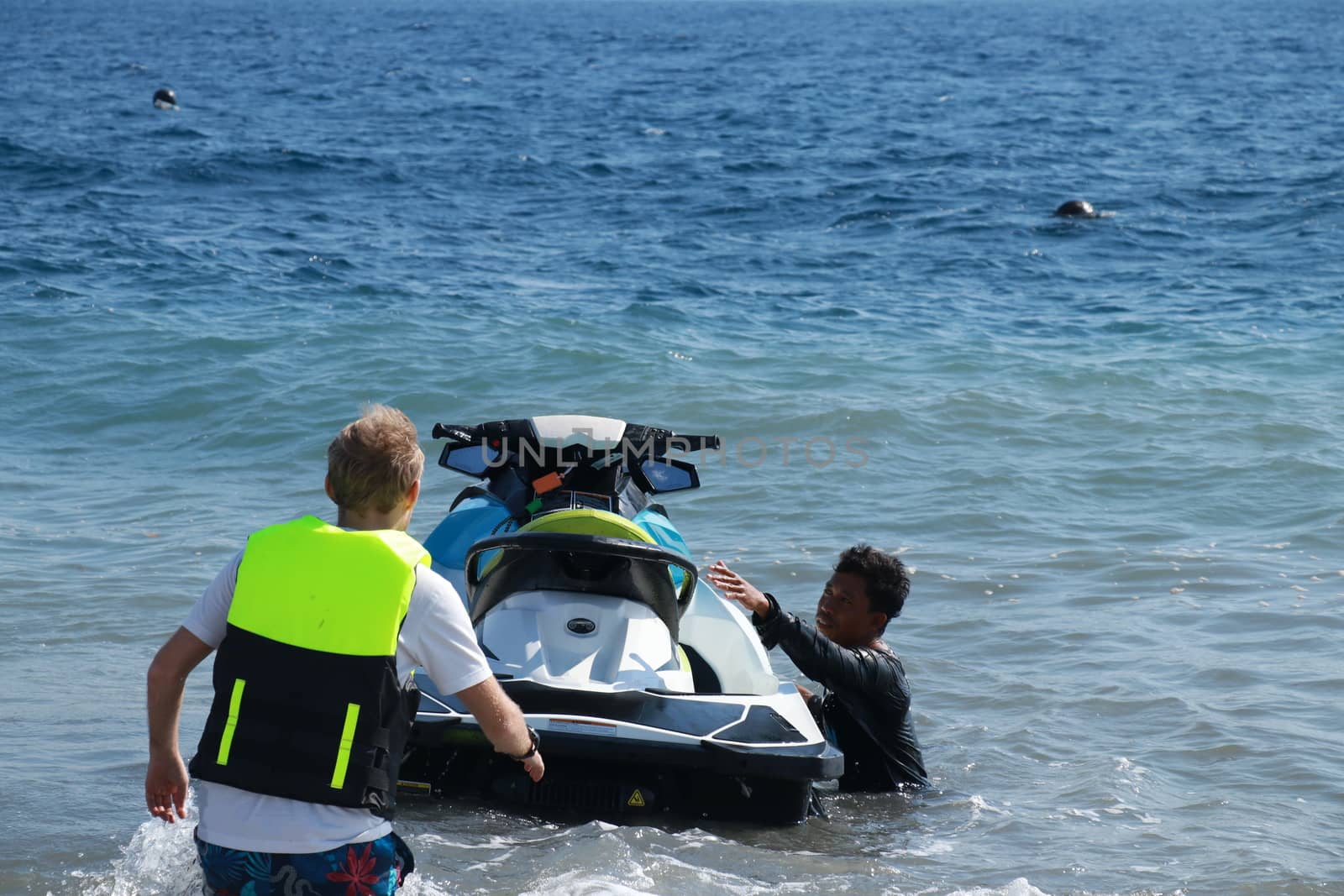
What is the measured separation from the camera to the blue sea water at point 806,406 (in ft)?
16.8

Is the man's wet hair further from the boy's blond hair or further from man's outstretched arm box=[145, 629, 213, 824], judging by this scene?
man's outstretched arm box=[145, 629, 213, 824]

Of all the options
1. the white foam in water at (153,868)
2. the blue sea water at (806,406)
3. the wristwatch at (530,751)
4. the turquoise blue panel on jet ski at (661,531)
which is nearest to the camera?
the wristwatch at (530,751)

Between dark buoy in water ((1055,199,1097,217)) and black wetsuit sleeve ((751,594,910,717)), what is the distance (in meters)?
16.8

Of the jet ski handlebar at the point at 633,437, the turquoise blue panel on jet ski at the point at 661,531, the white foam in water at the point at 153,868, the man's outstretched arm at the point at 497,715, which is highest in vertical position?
the jet ski handlebar at the point at 633,437

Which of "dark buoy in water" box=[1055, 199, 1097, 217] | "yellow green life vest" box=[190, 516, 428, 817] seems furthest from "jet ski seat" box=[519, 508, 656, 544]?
"dark buoy in water" box=[1055, 199, 1097, 217]

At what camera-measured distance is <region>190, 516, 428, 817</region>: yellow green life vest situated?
309cm

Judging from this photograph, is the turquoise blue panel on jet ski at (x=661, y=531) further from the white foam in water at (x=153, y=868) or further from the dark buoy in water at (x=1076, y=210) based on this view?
the dark buoy in water at (x=1076, y=210)

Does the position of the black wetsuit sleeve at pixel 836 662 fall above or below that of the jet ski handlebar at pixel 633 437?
below

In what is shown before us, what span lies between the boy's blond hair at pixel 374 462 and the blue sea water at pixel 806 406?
153cm

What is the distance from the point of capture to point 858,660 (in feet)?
16.5

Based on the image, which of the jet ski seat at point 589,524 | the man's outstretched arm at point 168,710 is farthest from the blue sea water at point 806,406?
the man's outstretched arm at point 168,710

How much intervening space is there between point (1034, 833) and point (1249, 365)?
29.1ft

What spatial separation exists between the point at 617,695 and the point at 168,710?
153cm

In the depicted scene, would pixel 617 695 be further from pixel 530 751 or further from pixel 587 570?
pixel 530 751
